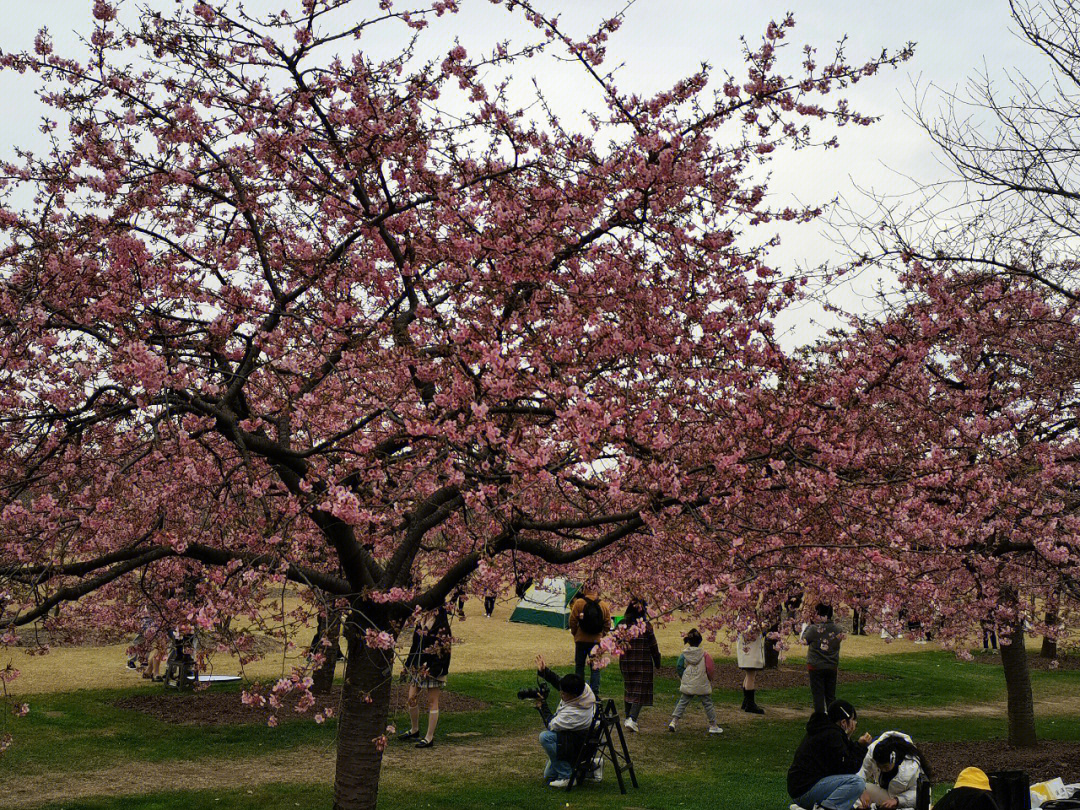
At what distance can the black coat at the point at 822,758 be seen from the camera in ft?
27.3

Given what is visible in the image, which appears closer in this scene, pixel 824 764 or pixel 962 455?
pixel 824 764

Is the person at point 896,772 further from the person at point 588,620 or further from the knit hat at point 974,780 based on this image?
the person at point 588,620

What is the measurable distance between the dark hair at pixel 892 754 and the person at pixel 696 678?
585cm

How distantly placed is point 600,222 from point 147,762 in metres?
8.73

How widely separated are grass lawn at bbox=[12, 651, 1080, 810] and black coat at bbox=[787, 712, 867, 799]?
161 centimetres

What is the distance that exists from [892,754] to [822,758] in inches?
27.6

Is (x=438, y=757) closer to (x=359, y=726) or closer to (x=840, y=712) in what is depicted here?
(x=359, y=726)

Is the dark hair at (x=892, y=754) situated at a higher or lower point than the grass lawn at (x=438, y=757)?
higher

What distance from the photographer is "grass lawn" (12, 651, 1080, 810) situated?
997 cm

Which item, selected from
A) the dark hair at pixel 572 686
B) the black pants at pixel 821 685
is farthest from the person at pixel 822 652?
the dark hair at pixel 572 686

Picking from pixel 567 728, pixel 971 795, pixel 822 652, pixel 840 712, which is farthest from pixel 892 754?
pixel 822 652

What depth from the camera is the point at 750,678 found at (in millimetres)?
16688

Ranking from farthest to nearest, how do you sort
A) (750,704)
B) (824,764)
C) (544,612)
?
(544,612) → (750,704) → (824,764)

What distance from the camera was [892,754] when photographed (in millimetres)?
7812
